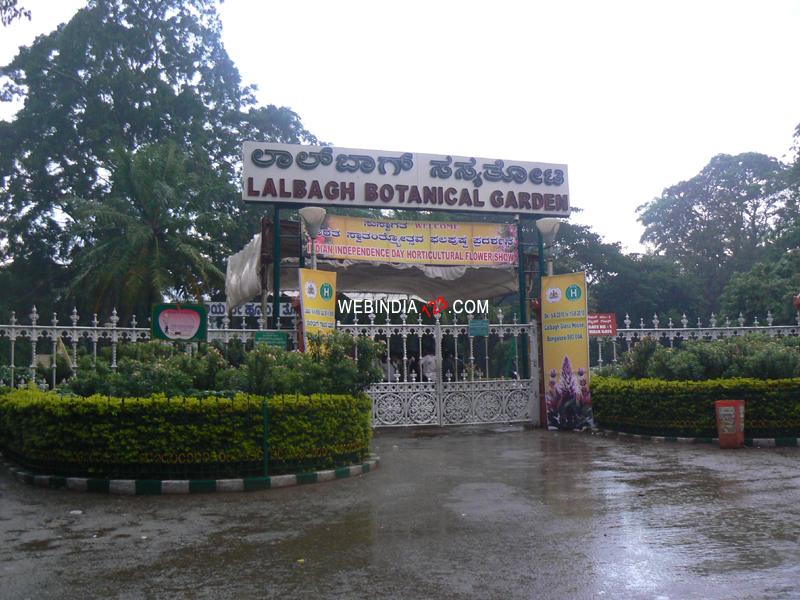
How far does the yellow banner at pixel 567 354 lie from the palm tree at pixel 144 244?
13.0 m

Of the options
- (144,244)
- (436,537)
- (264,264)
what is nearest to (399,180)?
(264,264)

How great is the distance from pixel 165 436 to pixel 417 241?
8.27m

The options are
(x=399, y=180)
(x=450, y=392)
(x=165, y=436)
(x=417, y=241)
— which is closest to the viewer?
(x=165, y=436)

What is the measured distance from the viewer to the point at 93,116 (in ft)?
103

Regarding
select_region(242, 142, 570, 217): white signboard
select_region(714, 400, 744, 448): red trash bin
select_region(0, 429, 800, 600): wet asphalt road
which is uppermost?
select_region(242, 142, 570, 217): white signboard

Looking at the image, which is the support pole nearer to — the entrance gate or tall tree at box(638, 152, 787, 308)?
the entrance gate

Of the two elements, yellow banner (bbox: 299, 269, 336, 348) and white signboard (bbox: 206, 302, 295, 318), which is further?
white signboard (bbox: 206, 302, 295, 318)

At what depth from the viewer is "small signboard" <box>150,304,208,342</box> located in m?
10.2

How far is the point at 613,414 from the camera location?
13375 mm

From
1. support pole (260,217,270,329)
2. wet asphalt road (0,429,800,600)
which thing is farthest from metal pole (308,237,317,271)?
wet asphalt road (0,429,800,600)

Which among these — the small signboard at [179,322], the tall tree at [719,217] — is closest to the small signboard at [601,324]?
the small signboard at [179,322]

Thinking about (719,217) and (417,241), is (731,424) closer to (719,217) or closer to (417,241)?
(417,241)

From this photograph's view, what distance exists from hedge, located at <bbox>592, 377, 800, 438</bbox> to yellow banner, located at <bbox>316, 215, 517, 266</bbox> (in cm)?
429

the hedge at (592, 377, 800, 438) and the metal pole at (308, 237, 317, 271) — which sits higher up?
the metal pole at (308, 237, 317, 271)
